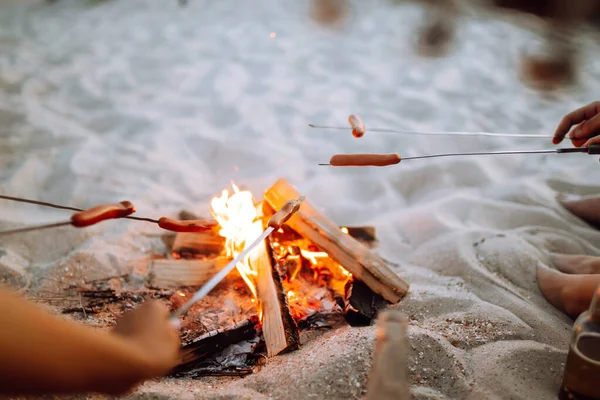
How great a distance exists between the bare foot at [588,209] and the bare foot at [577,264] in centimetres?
58

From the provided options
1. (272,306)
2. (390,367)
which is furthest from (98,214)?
(390,367)

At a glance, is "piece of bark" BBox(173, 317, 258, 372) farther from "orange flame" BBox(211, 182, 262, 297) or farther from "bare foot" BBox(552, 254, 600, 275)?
"bare foot" BBox(552, 254, 600, 275)

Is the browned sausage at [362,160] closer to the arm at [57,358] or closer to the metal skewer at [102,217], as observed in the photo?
the metal skewer at [102,217]

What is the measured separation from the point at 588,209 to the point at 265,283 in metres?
2.28

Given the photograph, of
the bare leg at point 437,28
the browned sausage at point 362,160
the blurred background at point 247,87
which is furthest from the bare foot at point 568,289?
the bare leg at point 437,28

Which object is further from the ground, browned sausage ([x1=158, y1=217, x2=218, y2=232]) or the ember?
browned sausage ([x1=158, y1=217, x2=218, y2=232])

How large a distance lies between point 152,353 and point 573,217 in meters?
2.97

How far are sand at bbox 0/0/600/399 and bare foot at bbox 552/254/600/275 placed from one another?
0.32 ft

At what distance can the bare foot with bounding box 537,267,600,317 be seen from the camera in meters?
2.22

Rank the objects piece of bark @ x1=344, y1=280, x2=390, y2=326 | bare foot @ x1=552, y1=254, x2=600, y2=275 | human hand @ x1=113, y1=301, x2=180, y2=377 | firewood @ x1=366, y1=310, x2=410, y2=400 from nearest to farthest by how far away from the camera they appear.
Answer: firewood @ x1=366, y1=310, x2=410, y2=400 < human hand @ x1=113, y1=301, x2=180, y2=377 < piece of bark @ x1=344, y1=280, x2=390, y2=326 < bare foot @ x1=552, y1=254, x2=600, y2=275

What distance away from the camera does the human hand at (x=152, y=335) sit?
4.02ft

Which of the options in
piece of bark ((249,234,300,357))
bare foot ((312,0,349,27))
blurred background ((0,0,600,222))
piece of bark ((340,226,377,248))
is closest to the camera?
piece of bark ((249,234,300,357))

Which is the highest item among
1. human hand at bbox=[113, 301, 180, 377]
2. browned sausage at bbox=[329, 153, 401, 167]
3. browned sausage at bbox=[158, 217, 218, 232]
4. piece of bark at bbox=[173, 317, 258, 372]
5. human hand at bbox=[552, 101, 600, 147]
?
human hand at bbox=[552, 101, 600, 147]

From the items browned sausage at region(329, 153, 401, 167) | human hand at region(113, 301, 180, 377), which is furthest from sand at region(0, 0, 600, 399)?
browned sausage at region(329, 153, 401, 167)
